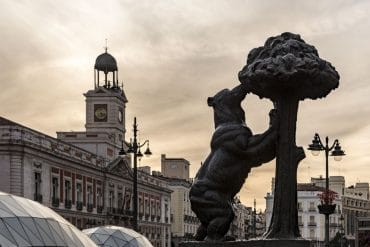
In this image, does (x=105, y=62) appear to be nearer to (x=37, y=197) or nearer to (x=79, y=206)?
(x=79, y=206)

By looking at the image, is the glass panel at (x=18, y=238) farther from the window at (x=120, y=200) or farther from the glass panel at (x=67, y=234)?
the window at (x=120, y=200)

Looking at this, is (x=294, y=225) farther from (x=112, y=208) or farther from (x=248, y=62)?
(x=112, y=208)

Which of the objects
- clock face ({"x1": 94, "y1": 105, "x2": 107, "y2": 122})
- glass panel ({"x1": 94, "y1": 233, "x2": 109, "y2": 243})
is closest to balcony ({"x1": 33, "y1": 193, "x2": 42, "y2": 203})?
glass panel ({"x1": 94, "y1": 233, "x2": 109, "y2": 243})

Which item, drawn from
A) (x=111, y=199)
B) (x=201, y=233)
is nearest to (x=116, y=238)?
(x=201, y=233)

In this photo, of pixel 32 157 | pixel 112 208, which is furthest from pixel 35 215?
pixel 112 208

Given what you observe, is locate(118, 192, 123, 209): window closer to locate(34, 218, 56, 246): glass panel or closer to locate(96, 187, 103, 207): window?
locate(96, 187, 103, 207): window

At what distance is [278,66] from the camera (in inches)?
413

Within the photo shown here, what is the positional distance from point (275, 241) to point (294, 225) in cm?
41

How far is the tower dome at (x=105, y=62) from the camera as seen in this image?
79375mm

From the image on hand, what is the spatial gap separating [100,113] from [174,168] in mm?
32665

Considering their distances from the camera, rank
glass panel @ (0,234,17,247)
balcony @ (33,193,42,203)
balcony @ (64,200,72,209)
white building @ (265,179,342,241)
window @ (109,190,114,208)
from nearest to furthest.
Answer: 1. glass panel @ (0,234,17,247)
2. balcony @ (33,193,42,203)
3. balcony @ (64,200,72,209)
4. window @ (109,190,114,208)
5. white building @ (265,179,342,241)

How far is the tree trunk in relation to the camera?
10.6 m

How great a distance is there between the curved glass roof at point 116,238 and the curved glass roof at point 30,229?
10.8m

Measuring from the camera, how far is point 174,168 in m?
111
